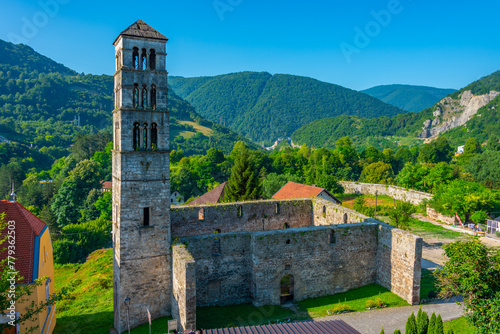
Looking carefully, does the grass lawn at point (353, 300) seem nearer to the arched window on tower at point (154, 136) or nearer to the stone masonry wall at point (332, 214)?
the stone masonry wall at point (332, 214)

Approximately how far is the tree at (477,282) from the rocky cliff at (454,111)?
554 feet

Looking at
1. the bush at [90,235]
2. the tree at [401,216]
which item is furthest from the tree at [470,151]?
the bush at [90,235]

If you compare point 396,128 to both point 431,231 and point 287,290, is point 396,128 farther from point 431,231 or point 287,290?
point 287,290

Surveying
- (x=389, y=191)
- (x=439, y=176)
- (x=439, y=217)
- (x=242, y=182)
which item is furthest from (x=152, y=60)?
(x=439, y=176)

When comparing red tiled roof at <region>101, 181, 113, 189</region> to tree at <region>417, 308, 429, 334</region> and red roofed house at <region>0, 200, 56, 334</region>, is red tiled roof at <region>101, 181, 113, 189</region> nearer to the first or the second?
red roofed house at <region>0, 200, 56, 334</region>

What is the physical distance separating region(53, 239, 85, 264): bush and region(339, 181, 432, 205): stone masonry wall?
140 feet

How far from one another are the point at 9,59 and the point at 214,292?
19886cm

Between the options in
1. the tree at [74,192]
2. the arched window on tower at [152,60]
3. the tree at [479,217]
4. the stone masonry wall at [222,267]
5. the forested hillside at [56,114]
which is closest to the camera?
the arched window on tower at [152,60]

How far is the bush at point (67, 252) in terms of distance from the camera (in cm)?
3609

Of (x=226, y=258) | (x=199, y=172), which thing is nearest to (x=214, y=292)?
(x=226, y=258)

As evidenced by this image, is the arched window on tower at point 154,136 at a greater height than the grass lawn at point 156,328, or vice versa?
the arched window on tower at point 154,136

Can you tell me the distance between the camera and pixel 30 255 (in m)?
15.1

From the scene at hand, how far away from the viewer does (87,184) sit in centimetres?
6438

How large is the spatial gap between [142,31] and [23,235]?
11.2m
